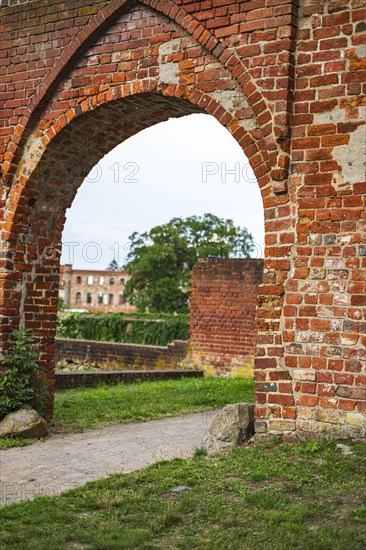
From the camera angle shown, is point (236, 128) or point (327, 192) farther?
point (236, 128)

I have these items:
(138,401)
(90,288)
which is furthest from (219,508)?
(90,288)

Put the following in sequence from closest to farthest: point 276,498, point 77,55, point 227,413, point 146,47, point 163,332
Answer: point 276,498
point 227,413
point 146,47
point 77,55
point 163,332

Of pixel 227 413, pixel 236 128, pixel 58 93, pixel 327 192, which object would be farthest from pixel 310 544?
pixel 58 93

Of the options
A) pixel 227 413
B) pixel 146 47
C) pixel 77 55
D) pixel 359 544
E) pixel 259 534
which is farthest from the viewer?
pixel 77 55

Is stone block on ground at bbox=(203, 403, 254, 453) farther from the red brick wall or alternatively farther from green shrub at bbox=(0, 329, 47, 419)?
the red brick wall

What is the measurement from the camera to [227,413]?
629 centimetres

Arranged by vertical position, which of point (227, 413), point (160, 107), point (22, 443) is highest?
point (160, 107)

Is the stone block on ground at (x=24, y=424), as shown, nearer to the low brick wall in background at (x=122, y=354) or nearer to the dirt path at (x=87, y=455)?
the dirt path at (x=87, y=455)

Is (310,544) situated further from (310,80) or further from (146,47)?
(146,47)

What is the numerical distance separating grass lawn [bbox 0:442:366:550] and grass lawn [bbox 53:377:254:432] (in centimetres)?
306

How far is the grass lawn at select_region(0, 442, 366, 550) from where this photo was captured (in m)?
3.96

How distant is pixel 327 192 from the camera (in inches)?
231

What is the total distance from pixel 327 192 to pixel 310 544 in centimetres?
306

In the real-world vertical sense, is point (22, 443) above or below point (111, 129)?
below
